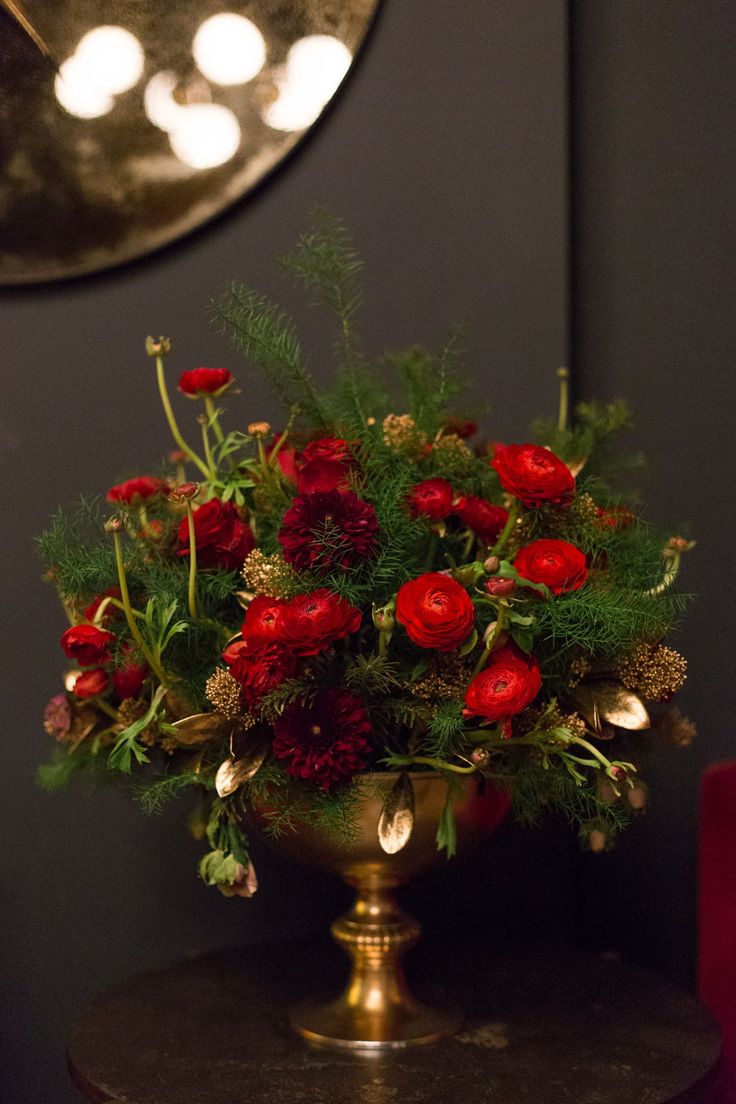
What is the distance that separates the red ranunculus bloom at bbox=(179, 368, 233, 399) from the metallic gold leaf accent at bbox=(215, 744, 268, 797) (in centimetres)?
34

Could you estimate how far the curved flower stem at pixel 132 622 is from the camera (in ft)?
3.16

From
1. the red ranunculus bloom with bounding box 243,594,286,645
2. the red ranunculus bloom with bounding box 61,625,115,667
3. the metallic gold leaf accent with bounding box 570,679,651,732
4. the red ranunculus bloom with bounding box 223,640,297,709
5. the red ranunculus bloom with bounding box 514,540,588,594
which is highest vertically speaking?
the red ranunculus bloom with bounding box 514,540,588,594

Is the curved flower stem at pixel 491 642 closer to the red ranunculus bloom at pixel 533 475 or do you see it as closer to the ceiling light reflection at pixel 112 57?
the red ranunculus bloom at pixel 533 475

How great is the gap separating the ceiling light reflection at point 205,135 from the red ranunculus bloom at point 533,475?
684 mm

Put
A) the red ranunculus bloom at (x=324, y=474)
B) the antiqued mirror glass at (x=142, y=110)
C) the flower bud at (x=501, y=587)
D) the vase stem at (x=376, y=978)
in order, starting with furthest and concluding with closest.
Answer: the antiqued mirror glass at (x=142, y=110) → the vase stem at (x=376, y=978) → the red ranunculus bloom at (x=324, y=474) → the flower bud at (x=501, y=587)

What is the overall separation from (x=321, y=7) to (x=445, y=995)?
1.17 meters

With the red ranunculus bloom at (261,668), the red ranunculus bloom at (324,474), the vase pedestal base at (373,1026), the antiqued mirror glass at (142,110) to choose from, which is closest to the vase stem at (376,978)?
the vase pedestal base at (373,1026)

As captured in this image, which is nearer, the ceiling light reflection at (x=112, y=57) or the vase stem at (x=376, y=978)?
the vase stem at (x=376, y=978)

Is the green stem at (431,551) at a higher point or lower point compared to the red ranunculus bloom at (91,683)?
higher

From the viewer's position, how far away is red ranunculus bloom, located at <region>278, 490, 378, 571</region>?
92 centimetres

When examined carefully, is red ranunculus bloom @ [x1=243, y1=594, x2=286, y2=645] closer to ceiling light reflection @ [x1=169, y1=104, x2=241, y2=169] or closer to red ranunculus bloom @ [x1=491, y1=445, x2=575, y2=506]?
red ranunculus bloom @ [x1=491, y1=445, x2=575, y2=506]

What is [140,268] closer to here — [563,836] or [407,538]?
[407,538]

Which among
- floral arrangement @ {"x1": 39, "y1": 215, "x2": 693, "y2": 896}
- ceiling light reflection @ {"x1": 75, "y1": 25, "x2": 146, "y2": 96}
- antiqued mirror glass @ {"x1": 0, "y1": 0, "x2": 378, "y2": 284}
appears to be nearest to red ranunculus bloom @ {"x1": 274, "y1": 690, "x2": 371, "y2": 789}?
floral arrangement @ {"x1": 39, "y1": 215, "x2": 693, "y2": 896}

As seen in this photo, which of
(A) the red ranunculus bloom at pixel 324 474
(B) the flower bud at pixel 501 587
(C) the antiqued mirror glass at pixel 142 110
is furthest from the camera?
(C) the antiqued mirror glass at pixel 142 110
